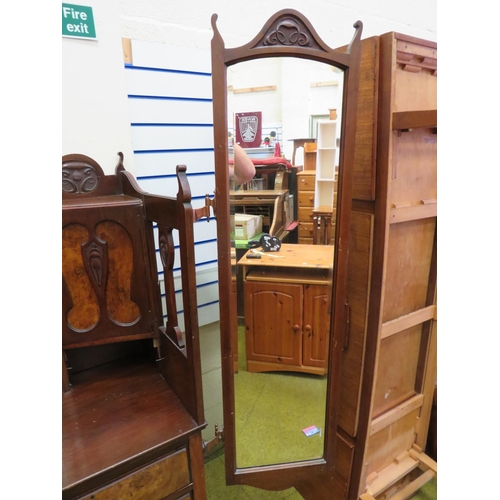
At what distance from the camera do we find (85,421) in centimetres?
109

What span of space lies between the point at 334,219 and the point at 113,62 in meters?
0.97

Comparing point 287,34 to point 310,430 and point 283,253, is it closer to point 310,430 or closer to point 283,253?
point 283,253

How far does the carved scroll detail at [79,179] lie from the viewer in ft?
3.91

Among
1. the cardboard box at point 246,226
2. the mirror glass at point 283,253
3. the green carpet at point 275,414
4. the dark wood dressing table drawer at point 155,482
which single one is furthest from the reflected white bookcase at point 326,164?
the dark wood dressing table drawer at point 155,482

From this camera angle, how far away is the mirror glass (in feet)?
3.18

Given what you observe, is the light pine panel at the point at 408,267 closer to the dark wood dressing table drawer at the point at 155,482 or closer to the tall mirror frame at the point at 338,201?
the tall mirror frame at the point at 338,201

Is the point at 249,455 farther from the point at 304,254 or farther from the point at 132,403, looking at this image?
the point at 304,254

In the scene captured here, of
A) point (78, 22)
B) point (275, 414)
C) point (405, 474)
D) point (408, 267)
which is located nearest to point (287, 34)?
point (78, 22)

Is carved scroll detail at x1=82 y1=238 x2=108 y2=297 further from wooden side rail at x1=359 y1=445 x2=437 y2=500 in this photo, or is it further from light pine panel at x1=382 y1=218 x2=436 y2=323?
wooden side rail at x1=359 y1=445 x2=437 y2=500

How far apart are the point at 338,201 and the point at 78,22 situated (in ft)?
3.47

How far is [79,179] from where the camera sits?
3.99 ft

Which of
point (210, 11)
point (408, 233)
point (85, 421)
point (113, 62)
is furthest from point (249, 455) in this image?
point (210, 11)

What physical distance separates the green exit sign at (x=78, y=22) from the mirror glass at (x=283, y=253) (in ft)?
2.15

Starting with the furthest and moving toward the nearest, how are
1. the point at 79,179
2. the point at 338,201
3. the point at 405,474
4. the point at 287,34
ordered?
1. the point at 405,474
2. the point at 79,179
3. the point at 338,201
4. the point at 287,34
